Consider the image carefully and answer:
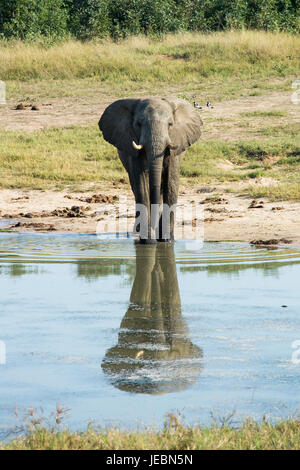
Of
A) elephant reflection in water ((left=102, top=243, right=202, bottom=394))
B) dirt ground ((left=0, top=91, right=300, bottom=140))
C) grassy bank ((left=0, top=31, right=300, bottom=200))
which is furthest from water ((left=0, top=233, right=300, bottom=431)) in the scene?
dirt ground ((left=0, top=91, right=300, bottom=140))

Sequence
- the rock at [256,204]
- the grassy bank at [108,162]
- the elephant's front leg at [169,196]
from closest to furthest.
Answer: the elephant's front leg at [169,196]
the rock at [256,204]
the grassy bank at [108,162]

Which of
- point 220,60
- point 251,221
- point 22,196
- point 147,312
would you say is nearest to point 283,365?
point 147,312

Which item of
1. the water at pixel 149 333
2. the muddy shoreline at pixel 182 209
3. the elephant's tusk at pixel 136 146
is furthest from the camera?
the muddy shoreline at pixel 182 209

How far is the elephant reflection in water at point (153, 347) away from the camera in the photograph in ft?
17.6

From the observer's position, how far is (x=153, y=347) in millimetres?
6156

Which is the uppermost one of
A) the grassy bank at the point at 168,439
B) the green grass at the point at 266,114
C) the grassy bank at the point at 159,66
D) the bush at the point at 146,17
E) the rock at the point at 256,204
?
the bush at the point at 146,17

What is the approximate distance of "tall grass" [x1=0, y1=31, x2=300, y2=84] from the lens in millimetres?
24836

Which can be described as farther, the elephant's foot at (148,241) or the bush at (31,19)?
the bush at (31,19)

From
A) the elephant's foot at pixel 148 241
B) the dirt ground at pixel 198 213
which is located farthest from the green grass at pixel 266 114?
the elephant's foot at pixel 148 241

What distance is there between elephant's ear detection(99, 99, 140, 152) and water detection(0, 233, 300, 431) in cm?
164

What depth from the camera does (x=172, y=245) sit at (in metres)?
11.3

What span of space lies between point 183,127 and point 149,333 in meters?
5.63

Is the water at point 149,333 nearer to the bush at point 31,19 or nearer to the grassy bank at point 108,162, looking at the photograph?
the grassy bank at point 108,162

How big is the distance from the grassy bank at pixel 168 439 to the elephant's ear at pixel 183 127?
Result: 741cm
